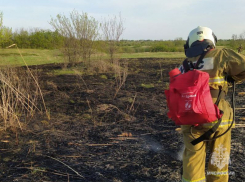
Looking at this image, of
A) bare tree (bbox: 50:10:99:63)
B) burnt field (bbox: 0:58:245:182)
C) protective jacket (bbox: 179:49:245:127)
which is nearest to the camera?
protective jacket (bbox: 179:49:245:127)

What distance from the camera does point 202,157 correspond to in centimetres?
256

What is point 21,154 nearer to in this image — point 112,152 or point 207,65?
point 112,152

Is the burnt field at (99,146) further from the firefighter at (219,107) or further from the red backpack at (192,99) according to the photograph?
the red backpack at (192,99)

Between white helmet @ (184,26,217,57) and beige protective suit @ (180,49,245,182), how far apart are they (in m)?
0.08

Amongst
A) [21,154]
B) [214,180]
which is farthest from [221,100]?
[21,154]

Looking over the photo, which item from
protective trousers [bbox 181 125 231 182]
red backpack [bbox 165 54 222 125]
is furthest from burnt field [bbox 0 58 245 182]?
red backpack [bbox 165 54 222 125]

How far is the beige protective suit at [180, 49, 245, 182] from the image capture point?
95.7 inches

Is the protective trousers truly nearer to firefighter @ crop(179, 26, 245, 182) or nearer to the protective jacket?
firefighter @ crop(179, 26, 245, 182)

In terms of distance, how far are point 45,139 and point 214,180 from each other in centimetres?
312

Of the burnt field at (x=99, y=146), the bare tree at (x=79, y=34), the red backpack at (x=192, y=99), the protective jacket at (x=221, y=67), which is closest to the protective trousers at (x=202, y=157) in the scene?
the protective jacket at (x=221, y=67)

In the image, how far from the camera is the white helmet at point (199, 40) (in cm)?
251

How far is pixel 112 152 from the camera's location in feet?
13.6

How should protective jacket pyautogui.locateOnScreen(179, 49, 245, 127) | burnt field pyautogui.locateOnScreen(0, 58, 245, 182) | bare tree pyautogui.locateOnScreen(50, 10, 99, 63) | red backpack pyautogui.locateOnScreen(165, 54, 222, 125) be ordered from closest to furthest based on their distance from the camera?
red backpack pyautogui.locateOnScreen(165, 54, 222, 125), protective jacket pyautogui.locateOnScreen(179, 49, 245, 127), burnt field pyautogui.locateOnScreen(0, 58, 245, 182), bare tree pyautogui.locateOnScreen(50, 10, 99, 63)

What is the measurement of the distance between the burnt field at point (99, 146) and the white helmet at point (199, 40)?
1.75 m
